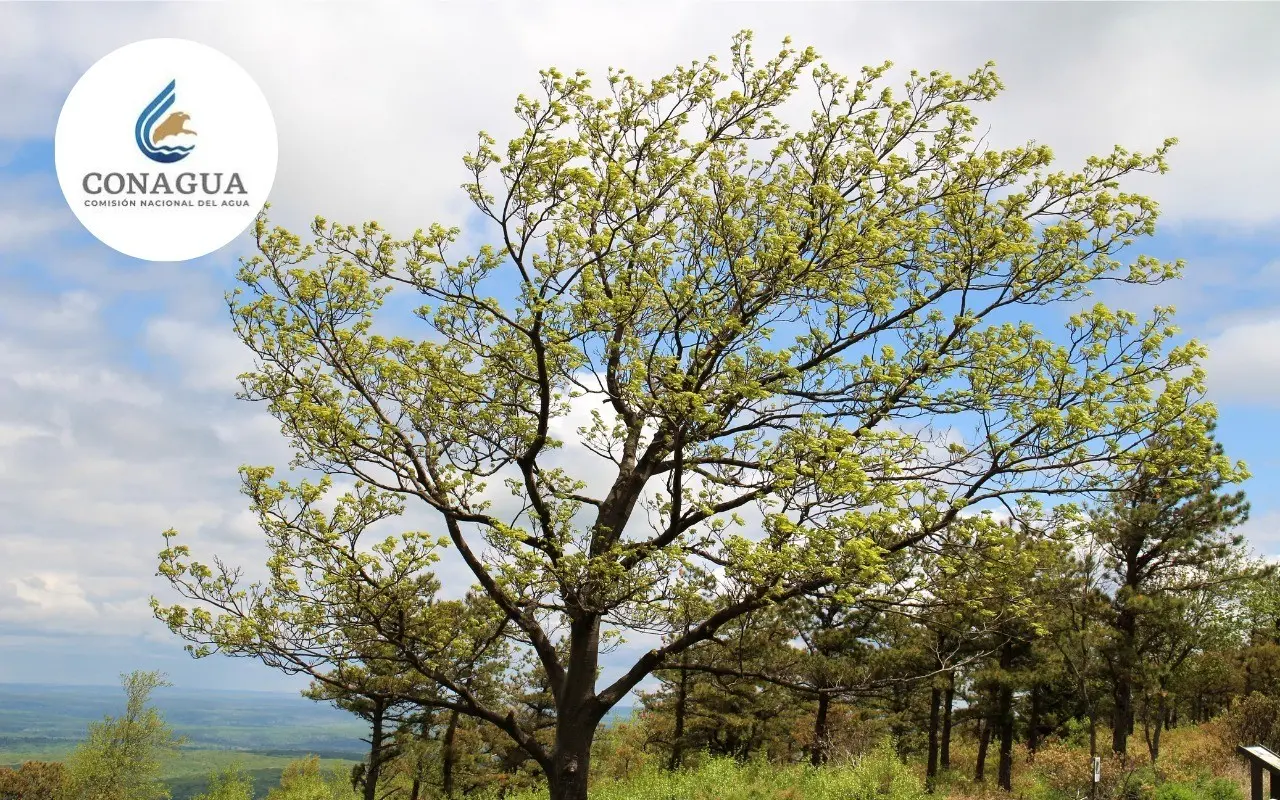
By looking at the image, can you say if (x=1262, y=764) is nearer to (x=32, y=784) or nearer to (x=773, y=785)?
(x=773, y=785)

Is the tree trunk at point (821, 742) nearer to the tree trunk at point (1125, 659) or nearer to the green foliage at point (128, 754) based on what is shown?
the tree trunk at point (1125, 659)

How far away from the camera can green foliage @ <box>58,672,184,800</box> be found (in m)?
45.2

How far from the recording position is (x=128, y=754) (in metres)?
45.9

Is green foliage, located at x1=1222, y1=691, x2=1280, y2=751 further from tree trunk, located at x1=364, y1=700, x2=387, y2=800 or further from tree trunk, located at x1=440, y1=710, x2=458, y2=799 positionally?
tree trunk, located at x1=364, y1=700, x2=387, y2=800

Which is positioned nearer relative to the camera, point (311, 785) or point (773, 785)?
point (773, 785)

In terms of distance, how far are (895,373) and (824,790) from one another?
13.0 m

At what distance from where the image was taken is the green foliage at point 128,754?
148ft

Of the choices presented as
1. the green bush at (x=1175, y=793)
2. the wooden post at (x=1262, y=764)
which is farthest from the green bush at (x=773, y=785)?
the wooden post at (x=1262, y=764)

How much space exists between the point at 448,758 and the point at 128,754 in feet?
79.9

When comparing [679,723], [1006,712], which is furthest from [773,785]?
[1006,712]

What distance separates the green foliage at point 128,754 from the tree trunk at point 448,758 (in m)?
21.5

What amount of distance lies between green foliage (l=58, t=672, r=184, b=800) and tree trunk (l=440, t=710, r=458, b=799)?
70.5ft

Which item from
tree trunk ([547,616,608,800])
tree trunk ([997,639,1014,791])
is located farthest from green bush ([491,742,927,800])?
tree trunk ([997,639,1014,791])

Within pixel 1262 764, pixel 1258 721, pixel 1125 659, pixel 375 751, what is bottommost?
pixel 375 751
